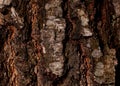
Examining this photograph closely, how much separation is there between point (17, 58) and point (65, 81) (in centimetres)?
18

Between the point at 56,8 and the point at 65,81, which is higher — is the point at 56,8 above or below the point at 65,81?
above

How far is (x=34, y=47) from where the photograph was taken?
1733 mm

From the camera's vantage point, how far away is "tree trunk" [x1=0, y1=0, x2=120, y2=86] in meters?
1.71

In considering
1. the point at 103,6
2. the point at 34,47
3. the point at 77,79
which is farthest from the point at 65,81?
the point at 103,6

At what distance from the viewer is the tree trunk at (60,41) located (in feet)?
5.61

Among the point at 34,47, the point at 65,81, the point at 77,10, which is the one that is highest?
the point at 77,10

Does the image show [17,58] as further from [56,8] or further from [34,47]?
[56,8]

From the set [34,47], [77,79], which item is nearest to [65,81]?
[77,79]

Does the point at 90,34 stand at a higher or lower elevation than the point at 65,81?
higher

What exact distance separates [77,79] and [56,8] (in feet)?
0.80

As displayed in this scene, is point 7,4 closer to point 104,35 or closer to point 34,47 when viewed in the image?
point 34,47

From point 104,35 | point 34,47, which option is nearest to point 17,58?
point 34,47

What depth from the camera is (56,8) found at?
5.64ft

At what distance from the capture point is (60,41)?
171cm
